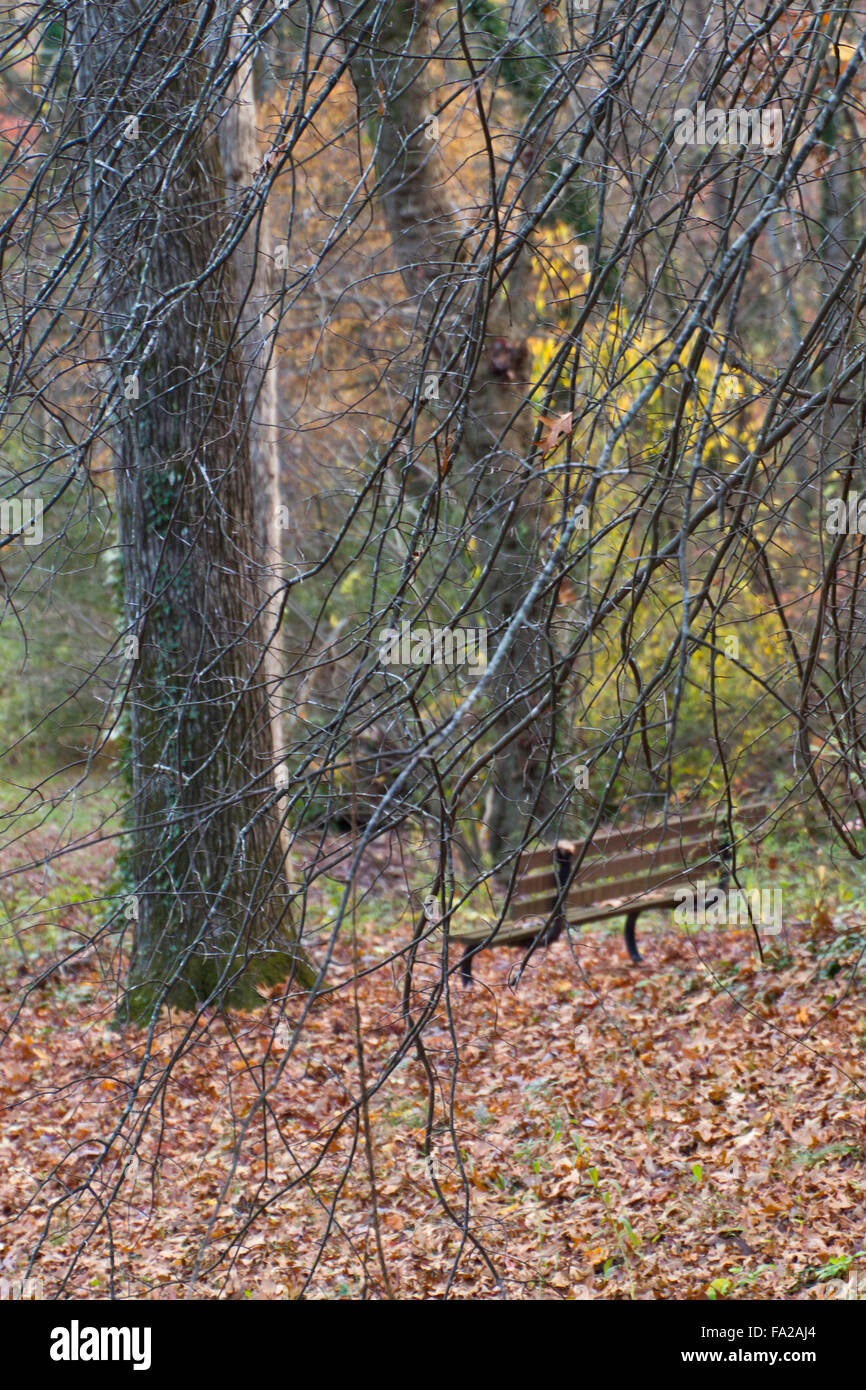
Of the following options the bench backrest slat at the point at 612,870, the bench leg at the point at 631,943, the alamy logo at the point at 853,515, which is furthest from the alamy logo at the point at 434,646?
the bench leg at the point at 631,943

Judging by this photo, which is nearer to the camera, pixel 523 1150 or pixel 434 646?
pixel 434 646

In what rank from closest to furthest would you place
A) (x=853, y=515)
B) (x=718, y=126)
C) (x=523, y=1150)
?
(x=718, y=126), (x=853, y=515), (x=523, y=1150)

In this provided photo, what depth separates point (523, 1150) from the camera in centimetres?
506

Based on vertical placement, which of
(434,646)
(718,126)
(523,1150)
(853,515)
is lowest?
(523,1150)

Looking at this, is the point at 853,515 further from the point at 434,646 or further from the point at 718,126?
the point at 434,646

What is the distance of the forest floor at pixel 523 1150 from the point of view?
13.2ft

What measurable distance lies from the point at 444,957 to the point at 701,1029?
475 centimetres

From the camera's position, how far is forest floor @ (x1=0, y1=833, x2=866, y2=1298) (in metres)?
4.04

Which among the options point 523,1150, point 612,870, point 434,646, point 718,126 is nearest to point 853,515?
point 718,126

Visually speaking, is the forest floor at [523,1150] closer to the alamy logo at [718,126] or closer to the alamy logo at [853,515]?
the alamy logo at [853,515]

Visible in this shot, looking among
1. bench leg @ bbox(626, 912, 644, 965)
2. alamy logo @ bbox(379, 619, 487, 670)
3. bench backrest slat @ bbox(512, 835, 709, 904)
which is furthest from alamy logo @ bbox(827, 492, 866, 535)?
bench leg @ bbox(626, 912, 644, 965)

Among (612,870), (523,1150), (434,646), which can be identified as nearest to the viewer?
(434,646)
